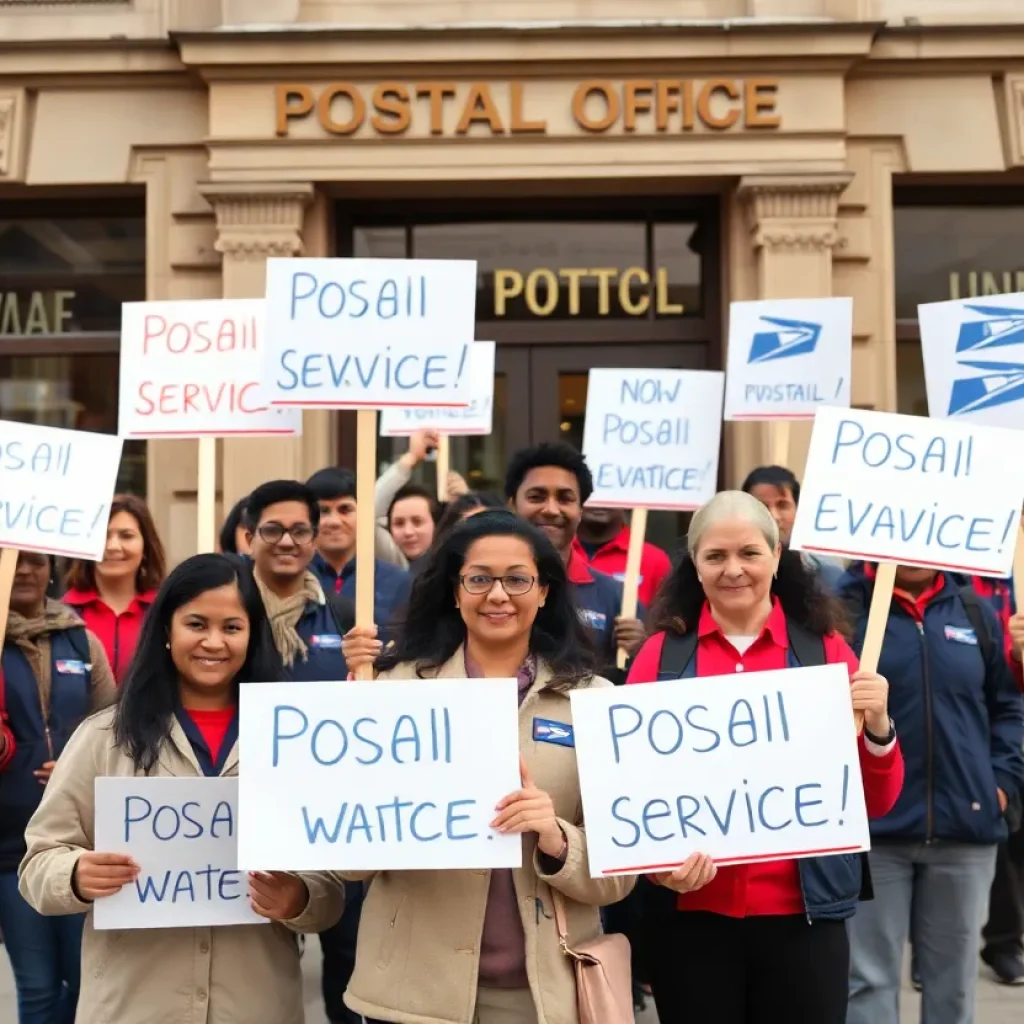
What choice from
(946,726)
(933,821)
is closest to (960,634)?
(946,726)

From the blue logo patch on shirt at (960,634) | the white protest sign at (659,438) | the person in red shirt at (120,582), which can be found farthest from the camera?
the white protest sign at (659,438)

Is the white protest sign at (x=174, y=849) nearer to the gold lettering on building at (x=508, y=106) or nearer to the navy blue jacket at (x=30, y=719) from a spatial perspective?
the navy blue jacket at (x=30, y=719)

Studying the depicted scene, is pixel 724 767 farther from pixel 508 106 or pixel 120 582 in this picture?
pixel 508 106

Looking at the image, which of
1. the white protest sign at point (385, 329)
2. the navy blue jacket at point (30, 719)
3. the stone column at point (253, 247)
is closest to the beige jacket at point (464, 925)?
the white protest sign at point (385, 329)

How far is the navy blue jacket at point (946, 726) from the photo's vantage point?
163 inches

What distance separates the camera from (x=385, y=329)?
363 cm

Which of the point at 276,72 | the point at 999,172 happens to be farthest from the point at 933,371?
the point at 276,72

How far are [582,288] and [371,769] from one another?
6.89m

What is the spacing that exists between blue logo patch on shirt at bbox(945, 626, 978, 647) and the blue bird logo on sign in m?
2.32

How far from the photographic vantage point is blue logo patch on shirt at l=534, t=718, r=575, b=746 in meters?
2.84

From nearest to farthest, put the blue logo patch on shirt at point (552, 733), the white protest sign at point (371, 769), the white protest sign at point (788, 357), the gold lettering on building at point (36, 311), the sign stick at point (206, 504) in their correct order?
the white protest sign at point (371, 769), the blue logo patch on shirt at point (552, 733), the sign stick at point (206, 504), the white protest sign at point (788, 357), the gold lettering on building at point (36, 311)

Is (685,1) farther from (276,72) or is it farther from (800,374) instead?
(800,374)

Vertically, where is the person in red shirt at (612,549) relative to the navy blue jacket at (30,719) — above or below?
above

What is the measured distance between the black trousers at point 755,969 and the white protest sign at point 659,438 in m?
3.05
